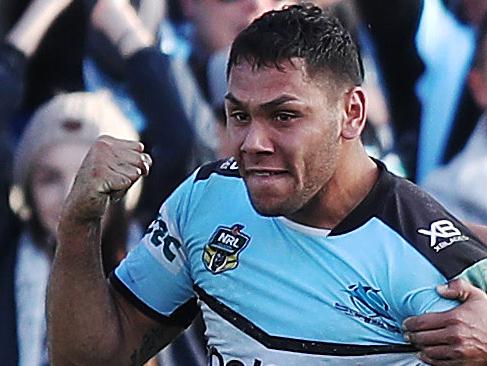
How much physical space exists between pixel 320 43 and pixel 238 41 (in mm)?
172

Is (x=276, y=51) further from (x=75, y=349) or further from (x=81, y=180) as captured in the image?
(x=75, y=349)

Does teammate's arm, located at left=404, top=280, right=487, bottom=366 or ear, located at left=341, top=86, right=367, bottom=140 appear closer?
teammate's arm, located at left=404, top=280, right=487, bottom=366

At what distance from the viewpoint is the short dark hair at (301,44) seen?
2824mm

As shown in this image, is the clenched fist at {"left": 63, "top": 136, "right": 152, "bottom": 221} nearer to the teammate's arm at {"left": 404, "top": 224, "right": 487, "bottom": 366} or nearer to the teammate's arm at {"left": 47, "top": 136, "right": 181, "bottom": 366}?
the teammate's arm at {"left": 47, "top": 136, "right": 181, "bottom": 366}

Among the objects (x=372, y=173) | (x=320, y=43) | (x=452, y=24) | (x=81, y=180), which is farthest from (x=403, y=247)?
(x=452, y=24)

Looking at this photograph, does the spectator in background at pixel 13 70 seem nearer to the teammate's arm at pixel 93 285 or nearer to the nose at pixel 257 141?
the teammate's arm at pixel 93 285

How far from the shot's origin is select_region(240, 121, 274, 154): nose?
2766 mm

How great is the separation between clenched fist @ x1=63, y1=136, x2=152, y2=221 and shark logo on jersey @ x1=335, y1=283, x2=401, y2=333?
0.51 meters

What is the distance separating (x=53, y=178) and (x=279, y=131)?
1.93m

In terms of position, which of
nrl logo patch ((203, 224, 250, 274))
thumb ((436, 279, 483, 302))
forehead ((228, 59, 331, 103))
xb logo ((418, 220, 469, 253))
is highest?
forehead ((228, 59, 331, 103))

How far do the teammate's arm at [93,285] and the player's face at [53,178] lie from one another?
4.90 ft

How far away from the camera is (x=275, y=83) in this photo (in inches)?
110

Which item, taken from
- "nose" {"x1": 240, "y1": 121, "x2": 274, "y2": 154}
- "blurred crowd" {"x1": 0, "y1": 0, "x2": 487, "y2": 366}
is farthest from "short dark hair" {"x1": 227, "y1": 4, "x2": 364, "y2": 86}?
"blurred crowd" {"x1": 0, "y1": 0, "x2": 487, "y2": 366}

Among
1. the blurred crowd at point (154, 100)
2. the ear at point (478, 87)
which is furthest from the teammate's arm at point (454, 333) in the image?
the ear at point (478, 87)
